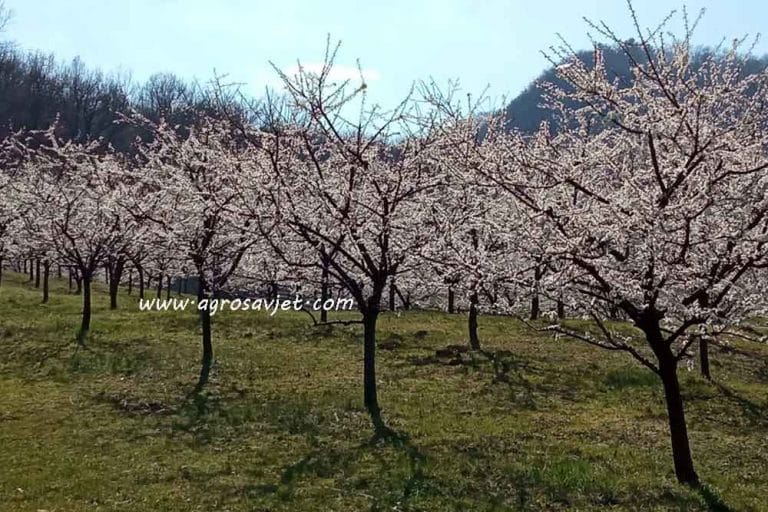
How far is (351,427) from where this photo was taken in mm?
8203

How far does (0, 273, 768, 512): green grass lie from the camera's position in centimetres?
604

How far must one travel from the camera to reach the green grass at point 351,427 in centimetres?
604

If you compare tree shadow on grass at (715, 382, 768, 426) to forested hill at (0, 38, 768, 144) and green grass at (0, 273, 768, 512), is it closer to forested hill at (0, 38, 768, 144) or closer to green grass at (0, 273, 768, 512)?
green grass at (0, 273, 768, 512)

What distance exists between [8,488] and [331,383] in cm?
508

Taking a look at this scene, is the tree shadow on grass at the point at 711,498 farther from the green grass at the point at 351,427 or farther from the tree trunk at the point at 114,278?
the tree trunk at the point at 114,278

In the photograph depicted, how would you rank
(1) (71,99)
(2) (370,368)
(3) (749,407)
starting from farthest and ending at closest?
(1) (71,99)
(3) (749,407)
(2) (370,368)

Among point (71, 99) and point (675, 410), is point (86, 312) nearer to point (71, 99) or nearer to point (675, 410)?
point (675, 410)

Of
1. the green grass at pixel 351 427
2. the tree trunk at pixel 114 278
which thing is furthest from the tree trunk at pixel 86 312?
the tree trunk at pixel 114 278

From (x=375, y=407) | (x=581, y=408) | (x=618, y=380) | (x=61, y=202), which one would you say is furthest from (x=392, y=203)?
(x=61, y=202)

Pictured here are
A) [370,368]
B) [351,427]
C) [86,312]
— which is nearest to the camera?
[351,427]

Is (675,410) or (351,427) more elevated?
(675,410)

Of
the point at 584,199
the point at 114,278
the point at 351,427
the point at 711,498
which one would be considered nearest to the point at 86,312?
the point at 114,278

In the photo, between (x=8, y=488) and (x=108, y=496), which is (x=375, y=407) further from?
(x=8, y=488)

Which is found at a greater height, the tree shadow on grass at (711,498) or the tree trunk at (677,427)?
the tree trunk at (677,427)
